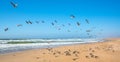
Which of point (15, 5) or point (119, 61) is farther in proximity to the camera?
point (119, 61)

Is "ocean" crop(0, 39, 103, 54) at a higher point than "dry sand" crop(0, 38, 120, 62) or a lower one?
higher

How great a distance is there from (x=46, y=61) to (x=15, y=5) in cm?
526

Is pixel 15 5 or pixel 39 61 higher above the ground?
pixel 15 5

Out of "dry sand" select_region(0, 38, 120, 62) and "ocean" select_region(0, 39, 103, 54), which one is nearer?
"dry sand" select_region(0, 38, 120, 62)

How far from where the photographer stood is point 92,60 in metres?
14.1

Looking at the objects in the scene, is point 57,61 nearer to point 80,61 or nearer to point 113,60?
point 80,61

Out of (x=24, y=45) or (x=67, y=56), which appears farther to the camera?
(x=24, y=45)

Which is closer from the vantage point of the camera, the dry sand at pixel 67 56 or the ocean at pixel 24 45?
the dry sand at pixel 67 56

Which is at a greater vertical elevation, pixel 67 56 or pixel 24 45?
pixel 24 45

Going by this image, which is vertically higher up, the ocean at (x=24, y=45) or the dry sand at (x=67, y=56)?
the ocean at (x=24, y=45)

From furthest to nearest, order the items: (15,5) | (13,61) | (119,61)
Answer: (13,61)
(119,61)
(15,5)

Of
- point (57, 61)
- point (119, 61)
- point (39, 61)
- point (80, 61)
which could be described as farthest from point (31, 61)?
point (119, 61)

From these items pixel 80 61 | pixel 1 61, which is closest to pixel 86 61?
pixel 80 61

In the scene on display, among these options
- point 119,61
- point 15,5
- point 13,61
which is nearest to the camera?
point 15,5
